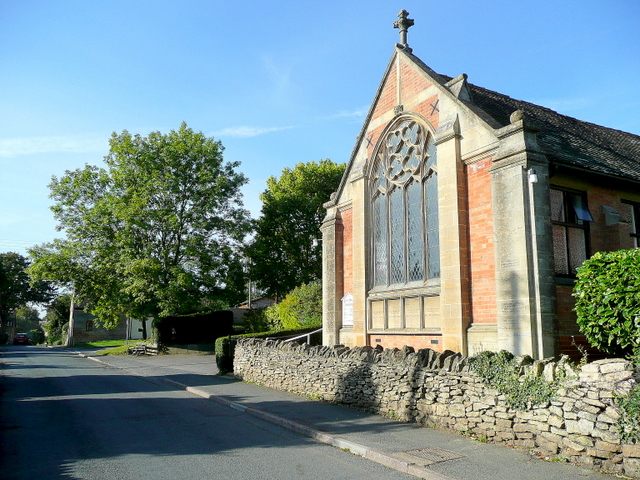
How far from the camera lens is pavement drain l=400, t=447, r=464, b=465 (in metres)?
6.67

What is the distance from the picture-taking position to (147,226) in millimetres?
30047

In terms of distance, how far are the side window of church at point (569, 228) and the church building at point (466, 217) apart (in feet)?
0.11

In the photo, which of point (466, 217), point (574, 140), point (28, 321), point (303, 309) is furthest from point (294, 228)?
point (28, 321)

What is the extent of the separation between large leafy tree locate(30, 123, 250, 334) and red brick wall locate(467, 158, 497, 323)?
21258mm

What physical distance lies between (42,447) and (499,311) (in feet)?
28.3

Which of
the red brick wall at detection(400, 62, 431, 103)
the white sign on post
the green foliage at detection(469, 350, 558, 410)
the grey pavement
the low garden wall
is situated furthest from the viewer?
the white sign on post

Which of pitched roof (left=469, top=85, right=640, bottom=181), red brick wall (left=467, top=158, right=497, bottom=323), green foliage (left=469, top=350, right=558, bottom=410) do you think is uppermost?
pitched roof (left=469, top=85, right=640, bottom=181)

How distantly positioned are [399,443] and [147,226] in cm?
2565

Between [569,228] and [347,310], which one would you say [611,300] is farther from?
[347,310]

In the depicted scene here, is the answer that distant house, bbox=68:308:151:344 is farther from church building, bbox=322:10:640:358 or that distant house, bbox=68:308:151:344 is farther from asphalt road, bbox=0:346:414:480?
church building, bbox=322:10:640:358

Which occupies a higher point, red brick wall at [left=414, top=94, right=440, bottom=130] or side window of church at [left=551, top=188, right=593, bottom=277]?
red brick wall at [left=414, top=94, right=440, bottom=130]

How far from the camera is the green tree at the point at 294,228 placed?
3881cm

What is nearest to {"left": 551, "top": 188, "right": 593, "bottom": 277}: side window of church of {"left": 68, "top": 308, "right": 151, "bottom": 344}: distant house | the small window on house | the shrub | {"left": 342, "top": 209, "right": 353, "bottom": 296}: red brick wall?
the small window on house

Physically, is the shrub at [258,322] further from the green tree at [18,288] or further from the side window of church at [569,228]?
the green tree at [18,288]
